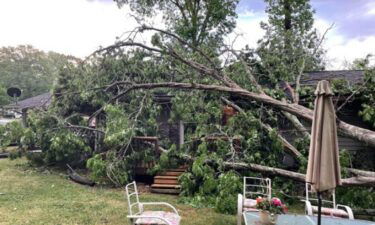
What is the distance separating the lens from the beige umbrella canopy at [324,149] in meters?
3.03

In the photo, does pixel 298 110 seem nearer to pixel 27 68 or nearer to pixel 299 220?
pixel 299 220

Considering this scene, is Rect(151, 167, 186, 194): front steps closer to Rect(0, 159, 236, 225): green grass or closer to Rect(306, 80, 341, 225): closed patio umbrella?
Rect(0, 159, 236, 225): green grass

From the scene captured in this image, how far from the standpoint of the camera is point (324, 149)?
3064 mm

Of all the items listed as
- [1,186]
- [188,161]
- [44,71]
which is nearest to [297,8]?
[188,161]

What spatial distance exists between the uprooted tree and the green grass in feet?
1.62

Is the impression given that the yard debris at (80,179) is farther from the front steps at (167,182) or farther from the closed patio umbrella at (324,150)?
the closed patio umbrella at (324,150)

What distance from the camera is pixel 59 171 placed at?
10492 millimetres

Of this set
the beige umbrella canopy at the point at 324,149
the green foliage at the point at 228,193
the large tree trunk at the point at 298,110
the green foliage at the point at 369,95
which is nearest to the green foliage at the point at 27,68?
the large tree trunk at the point at 298,110

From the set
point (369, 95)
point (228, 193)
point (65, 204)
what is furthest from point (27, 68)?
point (369, 95)

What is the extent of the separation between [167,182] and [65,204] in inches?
102

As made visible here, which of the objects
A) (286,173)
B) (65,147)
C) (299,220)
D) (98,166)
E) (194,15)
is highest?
(194,15)

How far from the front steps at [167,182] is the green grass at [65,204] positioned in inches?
11.2

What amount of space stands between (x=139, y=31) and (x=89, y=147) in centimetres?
415

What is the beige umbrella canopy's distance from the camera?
3025 millimetres
